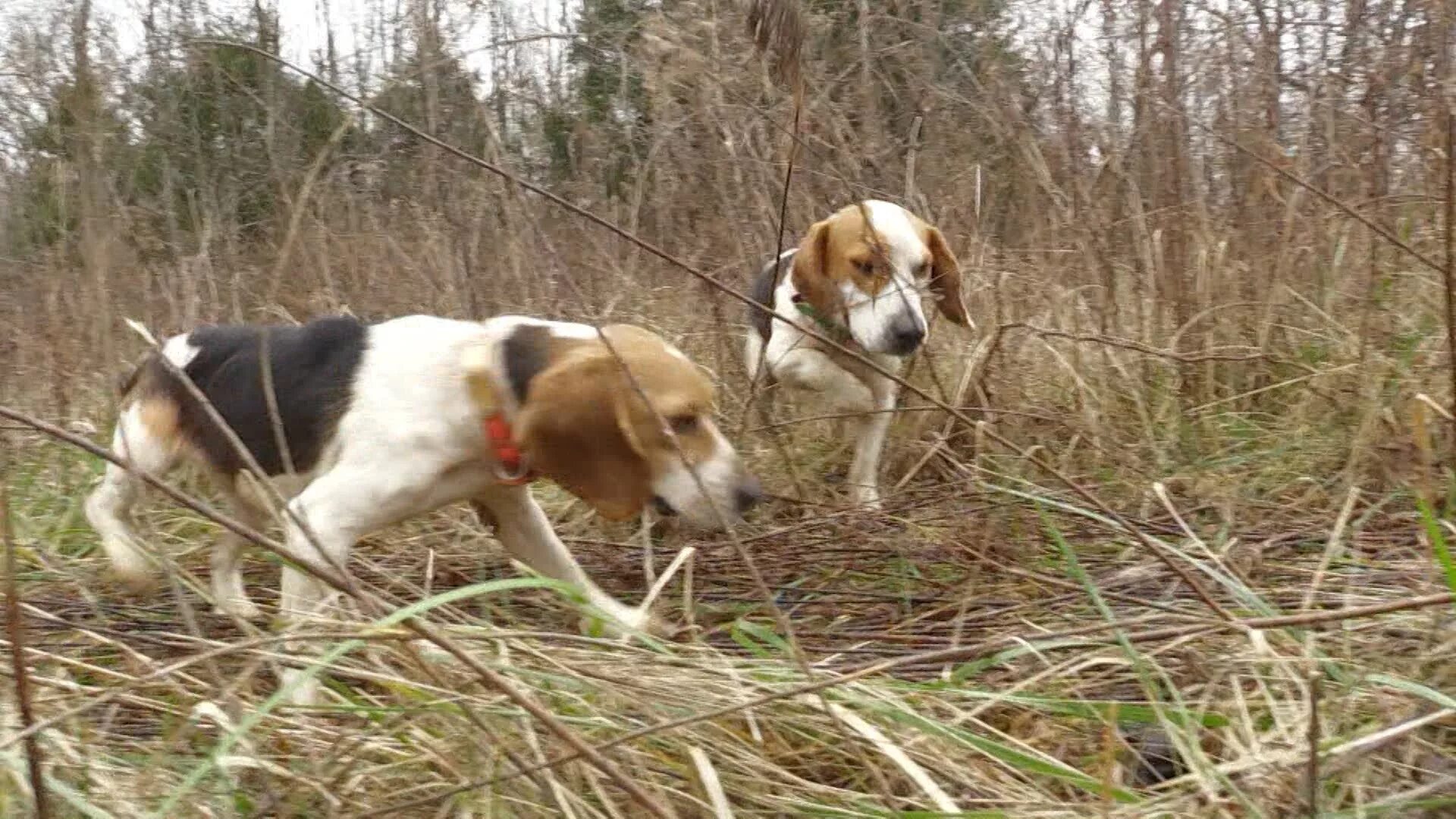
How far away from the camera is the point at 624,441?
2.60 meters

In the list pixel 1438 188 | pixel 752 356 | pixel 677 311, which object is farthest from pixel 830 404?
pixel 1438 188

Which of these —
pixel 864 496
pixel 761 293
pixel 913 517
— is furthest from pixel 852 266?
pixel 913 517

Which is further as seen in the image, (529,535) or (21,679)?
(529,535)

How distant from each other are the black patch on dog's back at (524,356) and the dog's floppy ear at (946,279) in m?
1.76

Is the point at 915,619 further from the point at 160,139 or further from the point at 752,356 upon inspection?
the point at 160,139

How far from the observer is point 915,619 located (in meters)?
2.48

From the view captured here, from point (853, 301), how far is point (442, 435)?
180 centimetres

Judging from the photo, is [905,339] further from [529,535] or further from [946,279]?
[529,535]

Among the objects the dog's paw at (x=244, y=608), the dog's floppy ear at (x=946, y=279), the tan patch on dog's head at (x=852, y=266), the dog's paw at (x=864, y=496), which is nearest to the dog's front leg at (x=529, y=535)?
the dog's paw at (x=244, y=608)

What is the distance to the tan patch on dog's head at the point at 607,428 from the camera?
2.59 meters

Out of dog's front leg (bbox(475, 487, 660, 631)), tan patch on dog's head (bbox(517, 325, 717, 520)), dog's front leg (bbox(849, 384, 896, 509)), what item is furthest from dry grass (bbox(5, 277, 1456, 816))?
dog's front leg (bbox(849, 384, 896, 509))

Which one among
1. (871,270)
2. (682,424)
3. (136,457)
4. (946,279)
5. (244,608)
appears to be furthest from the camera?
(946,279)

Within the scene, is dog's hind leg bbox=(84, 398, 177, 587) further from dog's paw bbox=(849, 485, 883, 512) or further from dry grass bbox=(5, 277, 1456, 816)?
dog's paw bbox=(849, 485, 883, 512)

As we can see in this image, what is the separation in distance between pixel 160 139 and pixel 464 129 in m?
1.15
